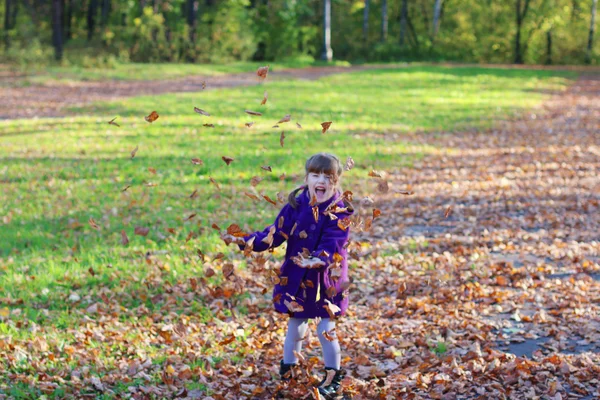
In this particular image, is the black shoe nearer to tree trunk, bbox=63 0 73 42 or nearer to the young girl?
the young girl

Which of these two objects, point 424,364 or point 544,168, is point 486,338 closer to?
point 424,364

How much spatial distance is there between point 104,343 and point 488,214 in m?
5.82

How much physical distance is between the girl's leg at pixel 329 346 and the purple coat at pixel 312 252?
5 cm

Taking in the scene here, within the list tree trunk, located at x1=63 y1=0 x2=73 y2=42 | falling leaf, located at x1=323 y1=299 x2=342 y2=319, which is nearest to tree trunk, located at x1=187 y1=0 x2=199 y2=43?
tree trunk, located at x1=63 y1=0 x2=73 y2=42

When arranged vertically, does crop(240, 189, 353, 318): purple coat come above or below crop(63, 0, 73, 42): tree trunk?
below

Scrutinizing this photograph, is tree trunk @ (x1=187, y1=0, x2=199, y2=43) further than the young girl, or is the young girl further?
tree trunk @ (x1=187, y1=0, x2=199, y2=43)

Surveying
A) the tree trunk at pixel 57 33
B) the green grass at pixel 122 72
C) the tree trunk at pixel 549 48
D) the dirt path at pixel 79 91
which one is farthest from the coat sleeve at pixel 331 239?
the tree trunk at pixel 549 48

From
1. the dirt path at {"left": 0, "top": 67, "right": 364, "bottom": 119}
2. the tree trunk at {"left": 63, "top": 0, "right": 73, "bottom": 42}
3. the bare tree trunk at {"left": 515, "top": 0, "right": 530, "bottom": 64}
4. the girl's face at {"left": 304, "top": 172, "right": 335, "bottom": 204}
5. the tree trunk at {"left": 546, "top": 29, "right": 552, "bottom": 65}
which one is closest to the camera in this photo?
the girl's face at {"left": 304, "top": 172, "right": 335, "bottom": 204}

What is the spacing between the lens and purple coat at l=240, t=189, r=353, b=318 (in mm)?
4277

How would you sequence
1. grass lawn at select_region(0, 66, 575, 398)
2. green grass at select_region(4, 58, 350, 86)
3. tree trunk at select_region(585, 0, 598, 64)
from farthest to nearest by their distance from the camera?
tree trunk at select_region(585, 0, 598, 64) → green grass at select_region(4, 58, 350, 86) → grass lawn at select_region(0, 66, 575, 398)

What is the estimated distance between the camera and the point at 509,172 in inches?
496

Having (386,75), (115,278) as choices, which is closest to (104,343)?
(115,278)

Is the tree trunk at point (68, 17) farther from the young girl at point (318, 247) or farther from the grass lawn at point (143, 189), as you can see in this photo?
the young girl at point (318, 247)

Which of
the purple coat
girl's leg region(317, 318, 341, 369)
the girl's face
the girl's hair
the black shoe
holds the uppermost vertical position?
the girl's hair
